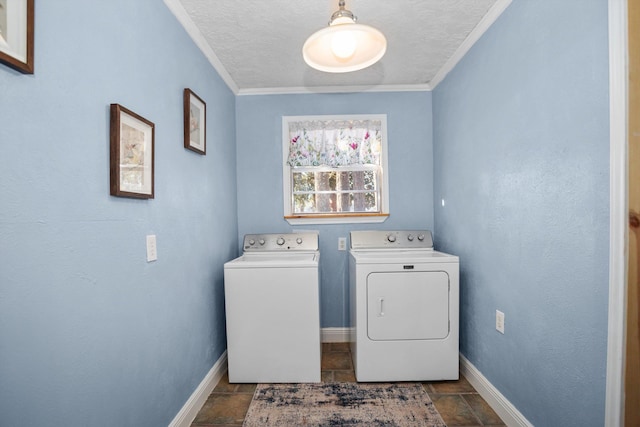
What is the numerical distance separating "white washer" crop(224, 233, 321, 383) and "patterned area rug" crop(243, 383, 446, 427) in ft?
0.42

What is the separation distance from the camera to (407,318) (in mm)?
2146

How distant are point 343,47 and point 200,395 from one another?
2.05 metres

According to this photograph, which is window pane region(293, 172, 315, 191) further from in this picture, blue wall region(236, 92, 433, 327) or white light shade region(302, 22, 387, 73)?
white light shade region(302, 22, 387, 73)

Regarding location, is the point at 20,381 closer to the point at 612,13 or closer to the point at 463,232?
the point at 612,13

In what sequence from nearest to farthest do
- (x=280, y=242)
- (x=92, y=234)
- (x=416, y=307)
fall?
(x=92, y=234) < (x=416, y=307) < (x=280, y=242)

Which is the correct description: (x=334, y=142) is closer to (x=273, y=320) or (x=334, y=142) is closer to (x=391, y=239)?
(x=391, y=239)

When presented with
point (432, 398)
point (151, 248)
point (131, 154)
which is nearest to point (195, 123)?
point (131, 154)

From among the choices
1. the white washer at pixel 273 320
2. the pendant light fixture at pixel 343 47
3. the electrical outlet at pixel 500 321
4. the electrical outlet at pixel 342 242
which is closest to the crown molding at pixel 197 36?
the pendant light fixture at pixel 343 47

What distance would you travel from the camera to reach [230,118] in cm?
277

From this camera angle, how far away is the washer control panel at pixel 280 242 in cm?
272

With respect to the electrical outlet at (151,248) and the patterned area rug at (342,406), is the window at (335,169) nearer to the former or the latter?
the patterned area rug at (342,406)

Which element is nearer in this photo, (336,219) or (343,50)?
(343,50)

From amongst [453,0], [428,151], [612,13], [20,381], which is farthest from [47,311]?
[428,151]

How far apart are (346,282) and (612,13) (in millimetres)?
2389
